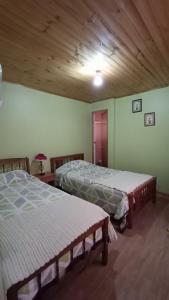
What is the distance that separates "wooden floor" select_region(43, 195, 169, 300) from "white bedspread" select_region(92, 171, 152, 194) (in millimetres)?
685

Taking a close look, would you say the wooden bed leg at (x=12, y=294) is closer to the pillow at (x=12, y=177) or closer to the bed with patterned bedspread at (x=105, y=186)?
the bed with patterned bedspread at (x=105, y=186)

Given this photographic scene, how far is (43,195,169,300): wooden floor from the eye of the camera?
57.4 inches

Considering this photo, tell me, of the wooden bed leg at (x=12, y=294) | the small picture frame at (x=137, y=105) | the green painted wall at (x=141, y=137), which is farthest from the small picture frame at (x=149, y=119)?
the wooden bed leg at (x=12, y=294)

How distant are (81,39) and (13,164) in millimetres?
2554

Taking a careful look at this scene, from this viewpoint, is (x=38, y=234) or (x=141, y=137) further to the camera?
(x=141, y=137)

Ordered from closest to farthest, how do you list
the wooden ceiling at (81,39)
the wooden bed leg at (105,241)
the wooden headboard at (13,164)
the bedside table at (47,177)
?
the wooden ceiling at (81,39)
the wooden bed leg at (105,241)
the wooden headboard at (13,164)
the bedside table at (47,177)

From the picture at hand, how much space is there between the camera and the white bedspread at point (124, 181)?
2539 millimetres

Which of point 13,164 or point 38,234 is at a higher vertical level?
point 13,164

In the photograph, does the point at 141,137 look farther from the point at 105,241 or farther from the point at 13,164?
the point at 13,164

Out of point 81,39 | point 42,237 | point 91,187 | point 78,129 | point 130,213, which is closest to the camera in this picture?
point 42,237

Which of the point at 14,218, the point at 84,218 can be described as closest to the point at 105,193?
the point at 84,218

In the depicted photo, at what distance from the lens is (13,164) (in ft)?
10.5

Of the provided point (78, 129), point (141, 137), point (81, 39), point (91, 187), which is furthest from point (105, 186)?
point (78, 129)

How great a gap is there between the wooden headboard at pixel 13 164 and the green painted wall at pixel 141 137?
2.43 m
